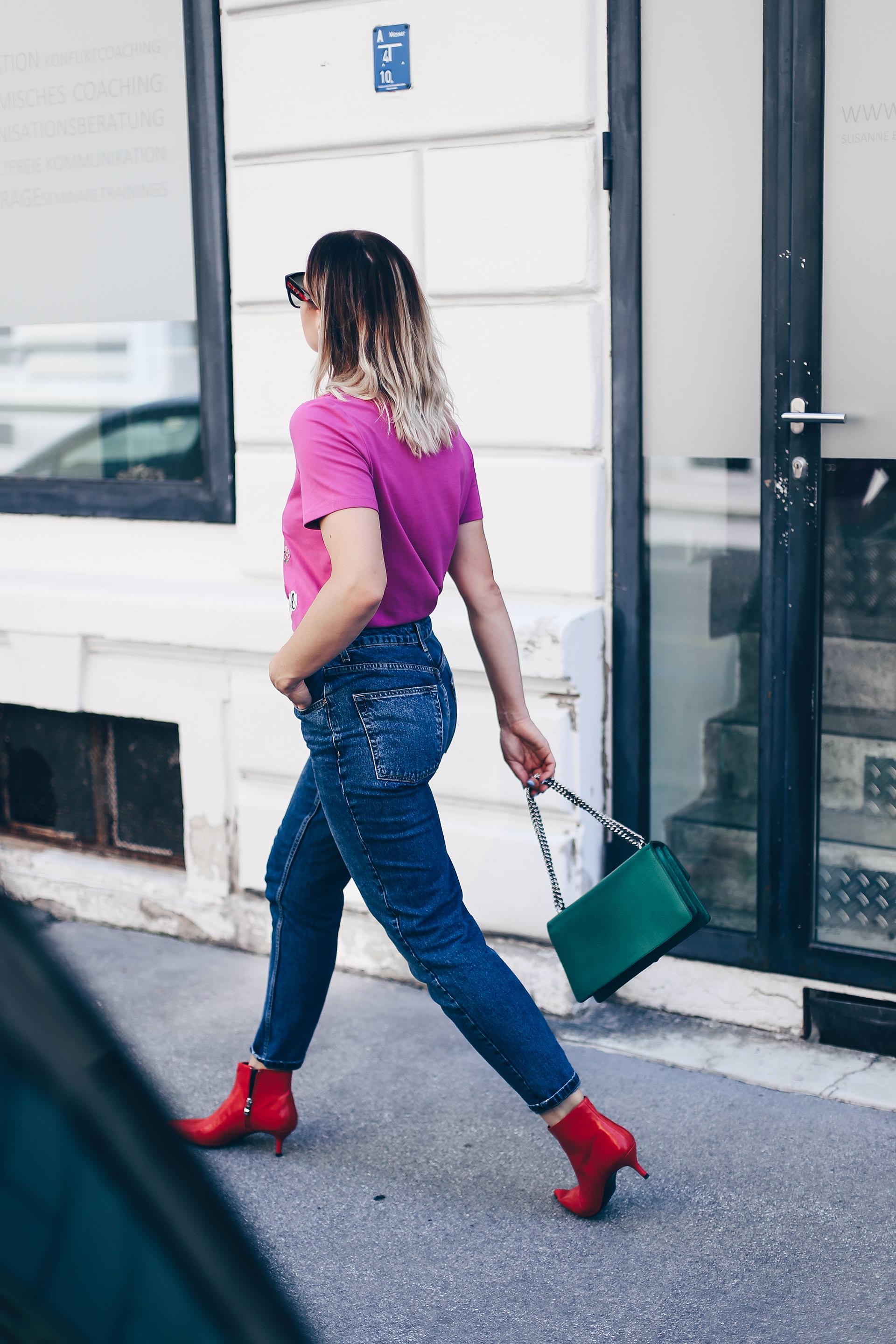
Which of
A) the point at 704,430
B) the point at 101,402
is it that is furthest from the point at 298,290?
the point at 101,402

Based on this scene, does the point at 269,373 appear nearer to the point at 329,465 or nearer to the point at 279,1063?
the point at 329,465

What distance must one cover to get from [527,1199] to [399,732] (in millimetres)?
1034

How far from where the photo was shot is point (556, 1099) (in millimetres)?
2752

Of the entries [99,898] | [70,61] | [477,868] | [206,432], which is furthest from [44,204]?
[477,868]

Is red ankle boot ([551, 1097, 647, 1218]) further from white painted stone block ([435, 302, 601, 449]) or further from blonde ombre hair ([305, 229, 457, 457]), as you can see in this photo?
white painted stone block ([435, 302, 601, 449])

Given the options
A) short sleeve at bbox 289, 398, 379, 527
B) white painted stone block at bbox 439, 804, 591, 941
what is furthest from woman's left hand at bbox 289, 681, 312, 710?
white painted stone block at bbox 439, 804, 591, 941

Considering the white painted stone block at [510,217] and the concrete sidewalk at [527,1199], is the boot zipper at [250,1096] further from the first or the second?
the white painted stone block at [510,217]

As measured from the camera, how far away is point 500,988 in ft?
9.09

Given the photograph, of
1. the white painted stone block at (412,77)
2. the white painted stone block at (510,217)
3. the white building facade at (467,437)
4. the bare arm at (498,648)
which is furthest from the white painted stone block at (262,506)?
the bare arm at (498,648)

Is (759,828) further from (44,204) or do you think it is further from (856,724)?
(44,204)

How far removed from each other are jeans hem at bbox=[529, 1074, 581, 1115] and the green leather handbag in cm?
16

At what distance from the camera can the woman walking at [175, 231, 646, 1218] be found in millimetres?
2586

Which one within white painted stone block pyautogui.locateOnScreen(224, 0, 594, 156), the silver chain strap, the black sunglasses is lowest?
the silver chain strap

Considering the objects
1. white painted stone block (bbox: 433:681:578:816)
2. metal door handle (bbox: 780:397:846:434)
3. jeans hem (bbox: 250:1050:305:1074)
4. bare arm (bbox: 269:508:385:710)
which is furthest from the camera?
white painted stone block (bbox: 433:681:578:816)
